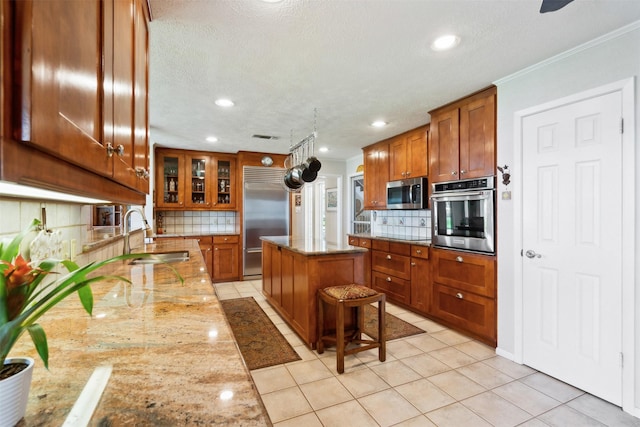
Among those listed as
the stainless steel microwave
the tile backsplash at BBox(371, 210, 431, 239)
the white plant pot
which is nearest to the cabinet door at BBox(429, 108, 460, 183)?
the stainless steel microwave

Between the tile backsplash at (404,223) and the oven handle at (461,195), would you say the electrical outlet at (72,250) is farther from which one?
the tile backsplash at (404,223)

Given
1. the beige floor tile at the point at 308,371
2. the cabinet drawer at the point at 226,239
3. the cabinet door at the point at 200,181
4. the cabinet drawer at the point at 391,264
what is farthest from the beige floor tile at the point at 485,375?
the cabinet door at the point at 200,181

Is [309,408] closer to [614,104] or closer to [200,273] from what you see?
[200,273]

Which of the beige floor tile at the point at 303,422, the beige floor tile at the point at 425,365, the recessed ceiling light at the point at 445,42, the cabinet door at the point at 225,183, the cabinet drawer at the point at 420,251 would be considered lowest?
the beige floor tile at the point at 303,422

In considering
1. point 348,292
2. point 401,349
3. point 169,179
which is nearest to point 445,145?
point 348,292

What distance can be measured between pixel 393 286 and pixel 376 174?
177cm

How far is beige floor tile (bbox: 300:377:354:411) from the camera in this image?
6.36 ft

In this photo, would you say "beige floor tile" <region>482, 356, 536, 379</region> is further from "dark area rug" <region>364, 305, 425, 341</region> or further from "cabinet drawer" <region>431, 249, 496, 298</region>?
"dark area rug" <region>364, 305, 425, 341</region>

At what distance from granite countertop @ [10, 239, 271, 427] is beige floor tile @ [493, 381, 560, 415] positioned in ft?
6.73

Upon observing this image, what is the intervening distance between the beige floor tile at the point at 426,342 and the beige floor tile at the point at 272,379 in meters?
1.25

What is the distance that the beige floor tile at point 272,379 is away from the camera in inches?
82.9

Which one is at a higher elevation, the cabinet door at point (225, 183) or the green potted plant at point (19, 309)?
the cabinet door at point (225, 183)

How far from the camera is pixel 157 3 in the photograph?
1.58m

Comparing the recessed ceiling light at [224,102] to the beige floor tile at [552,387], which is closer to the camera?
the beige floor tile at [552,387]
